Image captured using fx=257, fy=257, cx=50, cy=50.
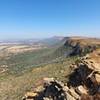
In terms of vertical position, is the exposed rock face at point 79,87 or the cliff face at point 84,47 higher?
the exposed rock face at point 79,87

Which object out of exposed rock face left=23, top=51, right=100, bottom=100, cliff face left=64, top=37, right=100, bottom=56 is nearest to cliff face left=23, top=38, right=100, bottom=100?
exposed rock face left=23, top=51, right=100, bottom=100

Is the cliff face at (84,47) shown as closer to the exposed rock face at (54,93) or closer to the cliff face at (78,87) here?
the cliff face at (78,87)

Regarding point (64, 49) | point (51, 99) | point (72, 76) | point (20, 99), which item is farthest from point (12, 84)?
point (64, 49)

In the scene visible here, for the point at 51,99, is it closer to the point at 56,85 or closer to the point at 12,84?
the point at 56,85

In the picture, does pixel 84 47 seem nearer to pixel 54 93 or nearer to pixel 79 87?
pixel 54 93

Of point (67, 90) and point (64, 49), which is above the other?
point (67, 90)

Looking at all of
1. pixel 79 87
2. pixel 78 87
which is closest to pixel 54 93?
pixel 78 87

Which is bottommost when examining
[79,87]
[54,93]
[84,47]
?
[84,47]

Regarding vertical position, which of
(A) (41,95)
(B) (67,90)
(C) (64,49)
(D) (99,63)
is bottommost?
(C) (64,49)

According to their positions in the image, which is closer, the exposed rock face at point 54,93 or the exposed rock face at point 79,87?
the exposed rock face at point 79,87

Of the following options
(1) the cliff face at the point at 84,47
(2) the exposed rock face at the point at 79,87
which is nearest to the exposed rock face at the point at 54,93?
(2) the exposed rock face at the point at 79,87

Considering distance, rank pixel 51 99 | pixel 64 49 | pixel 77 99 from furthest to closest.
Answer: pixel 64 49 < pixel 51 99 < pixel 77 99
